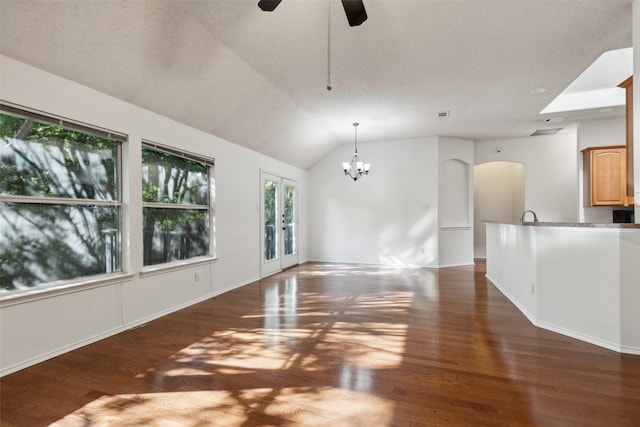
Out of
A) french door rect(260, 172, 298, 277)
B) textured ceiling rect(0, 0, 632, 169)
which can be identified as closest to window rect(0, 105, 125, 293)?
textured ceiling rect(0, 0, 632, 169)

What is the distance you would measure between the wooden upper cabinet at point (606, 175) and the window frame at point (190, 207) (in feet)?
21.9

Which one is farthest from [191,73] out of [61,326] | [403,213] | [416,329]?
[403,213]

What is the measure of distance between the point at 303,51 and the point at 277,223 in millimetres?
3905

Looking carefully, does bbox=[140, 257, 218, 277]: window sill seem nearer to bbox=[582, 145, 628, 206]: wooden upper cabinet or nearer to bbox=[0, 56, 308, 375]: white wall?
bbox=[0, 56, 308, 375]: white wall

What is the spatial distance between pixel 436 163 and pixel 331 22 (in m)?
4.83

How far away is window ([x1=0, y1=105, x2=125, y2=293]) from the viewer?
2.40m

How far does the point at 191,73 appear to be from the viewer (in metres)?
3.30

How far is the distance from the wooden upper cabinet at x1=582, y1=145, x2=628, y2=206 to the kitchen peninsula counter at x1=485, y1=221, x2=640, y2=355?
3191 mm

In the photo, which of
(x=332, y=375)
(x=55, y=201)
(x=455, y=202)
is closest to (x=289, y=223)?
(x=455, y=202)

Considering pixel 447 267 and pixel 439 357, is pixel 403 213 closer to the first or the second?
pixel 447 267

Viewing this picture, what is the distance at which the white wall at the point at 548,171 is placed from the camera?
6770 mm

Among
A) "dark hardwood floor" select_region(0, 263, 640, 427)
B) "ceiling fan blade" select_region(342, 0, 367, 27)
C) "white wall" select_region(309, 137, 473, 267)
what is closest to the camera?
"dark hardwood floor" select_region(0, 263, 640, 427)

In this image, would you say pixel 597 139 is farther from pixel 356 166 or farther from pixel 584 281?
pixel 356 166

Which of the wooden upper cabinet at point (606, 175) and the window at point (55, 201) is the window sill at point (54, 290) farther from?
the wooden upper cabinet at point (606, 175)
